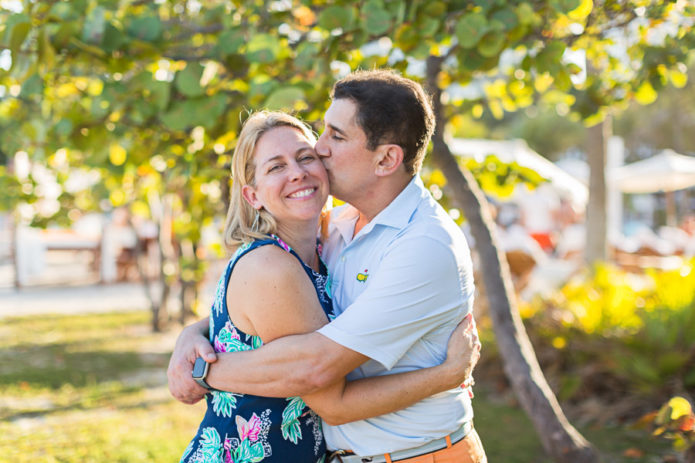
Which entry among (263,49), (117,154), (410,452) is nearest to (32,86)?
(117,154)

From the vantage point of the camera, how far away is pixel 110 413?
5625mm

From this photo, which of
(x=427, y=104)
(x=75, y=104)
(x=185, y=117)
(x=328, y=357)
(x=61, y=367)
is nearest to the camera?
(x=328, y=357)

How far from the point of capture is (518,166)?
13.4 ft

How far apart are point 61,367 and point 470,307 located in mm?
6391

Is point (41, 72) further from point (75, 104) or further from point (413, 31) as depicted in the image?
point (413, 31)

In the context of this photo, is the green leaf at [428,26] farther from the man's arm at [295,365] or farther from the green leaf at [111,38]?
the man's arm at [295,365]

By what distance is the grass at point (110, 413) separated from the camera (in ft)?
15.1

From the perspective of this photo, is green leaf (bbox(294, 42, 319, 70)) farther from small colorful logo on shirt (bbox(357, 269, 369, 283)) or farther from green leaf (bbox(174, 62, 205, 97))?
small colorful logo on shirt (bbox(357, 269, 369, 283))

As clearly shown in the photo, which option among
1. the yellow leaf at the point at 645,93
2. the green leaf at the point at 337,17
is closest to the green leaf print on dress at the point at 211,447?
the green leaf at the point at 337,17

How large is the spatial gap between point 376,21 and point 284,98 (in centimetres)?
54

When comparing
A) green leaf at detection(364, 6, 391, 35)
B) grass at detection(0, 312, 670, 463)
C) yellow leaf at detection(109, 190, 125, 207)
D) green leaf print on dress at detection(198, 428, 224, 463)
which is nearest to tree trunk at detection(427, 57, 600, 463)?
grass at detection(0, 312, 670, 463)

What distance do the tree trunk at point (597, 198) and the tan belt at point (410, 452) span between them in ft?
20.0

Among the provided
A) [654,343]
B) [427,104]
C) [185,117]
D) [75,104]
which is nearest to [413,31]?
[427,104]

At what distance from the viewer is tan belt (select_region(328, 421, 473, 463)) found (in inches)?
82.8
